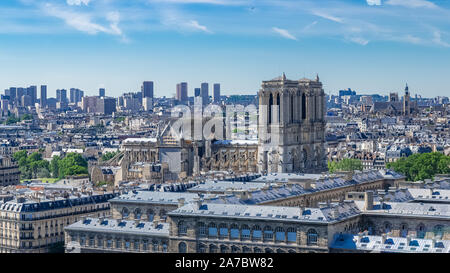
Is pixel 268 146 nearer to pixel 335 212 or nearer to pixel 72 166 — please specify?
pixel 72 166

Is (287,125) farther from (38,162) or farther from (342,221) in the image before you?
(342,221)


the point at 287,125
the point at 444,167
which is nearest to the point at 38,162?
the point at 287,125

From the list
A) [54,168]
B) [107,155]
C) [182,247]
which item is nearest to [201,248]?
[182,247]

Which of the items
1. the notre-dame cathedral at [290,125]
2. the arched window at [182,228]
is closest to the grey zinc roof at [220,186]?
the arched window at [182,228]

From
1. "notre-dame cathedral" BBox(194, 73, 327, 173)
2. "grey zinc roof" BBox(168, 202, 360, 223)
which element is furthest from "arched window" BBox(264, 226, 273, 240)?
"notre-dame cathedral" BBox(194, 73, 327, 173)

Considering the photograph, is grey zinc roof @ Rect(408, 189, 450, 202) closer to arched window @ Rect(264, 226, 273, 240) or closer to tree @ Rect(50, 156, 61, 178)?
arched window @ Rect(264, 226, 273, 240)
